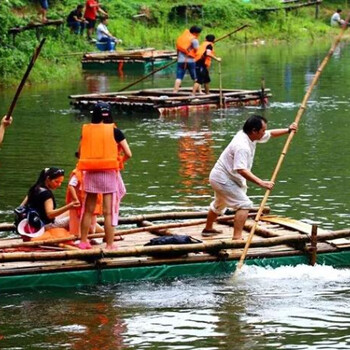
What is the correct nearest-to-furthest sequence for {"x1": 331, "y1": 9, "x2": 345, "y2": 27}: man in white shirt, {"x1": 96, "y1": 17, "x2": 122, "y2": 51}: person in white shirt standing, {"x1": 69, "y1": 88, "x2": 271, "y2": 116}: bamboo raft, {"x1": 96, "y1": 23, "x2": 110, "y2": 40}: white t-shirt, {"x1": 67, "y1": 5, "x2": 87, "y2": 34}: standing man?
1. {"x1": 69, "y1": 88, "x2": 271, "y2": 116}: bamboo raft
2. {"x1": 67, "y1": 5, "x2": 87, "y2": 34}: standing man
3. {"x1": 96, "y1": 23, "x2": 110, "y2": 40}: white t-shirt
4. {"x1": 96, "y1": 17, "x2": 122, "y2": 51}: person in white shirt standing
5. {"x1": 331, "y1": 9, "x2": 345, "y2": 27}: man in white shirt

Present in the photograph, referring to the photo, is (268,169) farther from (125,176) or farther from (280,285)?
(280,285)

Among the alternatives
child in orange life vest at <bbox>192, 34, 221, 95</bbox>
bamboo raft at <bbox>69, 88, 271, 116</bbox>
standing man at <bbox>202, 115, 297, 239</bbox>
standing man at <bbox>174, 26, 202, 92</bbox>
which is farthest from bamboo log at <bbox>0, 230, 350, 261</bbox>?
standing man at <bbox>174, 26, 202, 92</bbox>

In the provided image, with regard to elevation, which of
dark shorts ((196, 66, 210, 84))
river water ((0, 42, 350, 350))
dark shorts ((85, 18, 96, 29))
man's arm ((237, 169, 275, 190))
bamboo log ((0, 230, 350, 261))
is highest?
dark shorts ((85, 18, 96, 29))

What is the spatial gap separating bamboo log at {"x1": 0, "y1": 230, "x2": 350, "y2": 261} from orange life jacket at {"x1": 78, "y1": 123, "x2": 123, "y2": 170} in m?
0.94

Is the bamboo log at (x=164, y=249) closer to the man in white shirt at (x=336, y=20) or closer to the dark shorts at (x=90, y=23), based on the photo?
the dark shorts at (x=90, y=23)

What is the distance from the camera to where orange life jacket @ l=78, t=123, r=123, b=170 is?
1280cm

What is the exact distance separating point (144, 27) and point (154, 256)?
128 ft

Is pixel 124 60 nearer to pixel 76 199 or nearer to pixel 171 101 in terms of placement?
pixel 171 101

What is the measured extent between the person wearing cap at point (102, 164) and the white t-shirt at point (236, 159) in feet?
3.86

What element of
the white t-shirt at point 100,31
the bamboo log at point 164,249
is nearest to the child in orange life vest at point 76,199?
the bamboo log at point 164,249

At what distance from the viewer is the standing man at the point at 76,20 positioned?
4256 centimetres

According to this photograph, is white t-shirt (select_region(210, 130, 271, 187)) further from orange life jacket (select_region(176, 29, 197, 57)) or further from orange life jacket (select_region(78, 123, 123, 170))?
orange life jacket (select_region(176, 29, 197, 57))

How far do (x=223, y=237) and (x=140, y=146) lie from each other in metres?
9.82

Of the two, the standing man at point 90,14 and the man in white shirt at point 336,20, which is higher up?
the standing man at point 90,14
